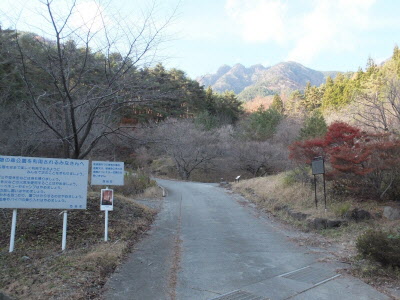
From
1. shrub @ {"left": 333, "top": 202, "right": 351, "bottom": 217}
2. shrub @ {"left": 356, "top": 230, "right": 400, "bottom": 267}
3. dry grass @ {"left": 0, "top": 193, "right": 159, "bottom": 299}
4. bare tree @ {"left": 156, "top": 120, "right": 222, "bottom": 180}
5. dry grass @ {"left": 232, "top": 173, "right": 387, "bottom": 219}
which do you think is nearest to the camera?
dry grass @ {"left": 0, "top": 193, "right": 159, "bottom": 299}

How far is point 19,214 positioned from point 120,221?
9.26 feet

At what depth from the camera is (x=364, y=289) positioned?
4.88 metres

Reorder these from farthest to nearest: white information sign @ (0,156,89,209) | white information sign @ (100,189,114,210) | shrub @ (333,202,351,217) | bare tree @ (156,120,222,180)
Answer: bare tree @ (156,120,222,180)
shrub @ (333,202,351,217)
white information sign @ (100,189,114,210)
white information sign @ (0,156,89,209)

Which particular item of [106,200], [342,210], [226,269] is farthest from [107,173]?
[342,210]

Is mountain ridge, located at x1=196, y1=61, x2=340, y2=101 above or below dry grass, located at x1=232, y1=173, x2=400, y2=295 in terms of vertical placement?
above

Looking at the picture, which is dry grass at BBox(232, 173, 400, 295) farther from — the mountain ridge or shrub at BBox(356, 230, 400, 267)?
the mountain ridge

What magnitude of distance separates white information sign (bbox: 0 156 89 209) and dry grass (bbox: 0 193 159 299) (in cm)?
102

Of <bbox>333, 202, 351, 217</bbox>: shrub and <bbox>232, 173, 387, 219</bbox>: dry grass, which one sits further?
<bbox>232, 173, 387, 219</bbox>: dry grass

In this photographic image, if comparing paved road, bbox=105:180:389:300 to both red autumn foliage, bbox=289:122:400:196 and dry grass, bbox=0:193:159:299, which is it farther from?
red autumn foliage, bbox=289:122:400:196

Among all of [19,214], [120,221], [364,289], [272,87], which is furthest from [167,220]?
[272,87]

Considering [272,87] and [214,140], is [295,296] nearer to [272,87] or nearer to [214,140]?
[214,140]

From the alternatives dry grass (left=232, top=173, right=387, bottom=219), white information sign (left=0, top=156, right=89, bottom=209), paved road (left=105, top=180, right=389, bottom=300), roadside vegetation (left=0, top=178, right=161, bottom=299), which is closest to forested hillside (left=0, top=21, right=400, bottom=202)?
dry grass (left=232, top=173, right=387, bottom=219)

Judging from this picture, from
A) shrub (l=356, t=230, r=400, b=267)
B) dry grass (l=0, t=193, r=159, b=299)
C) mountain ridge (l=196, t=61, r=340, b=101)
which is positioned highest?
mountain ridge (l=196, t=61, r=340, b=101)

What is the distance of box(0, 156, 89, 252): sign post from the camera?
6.41 m
